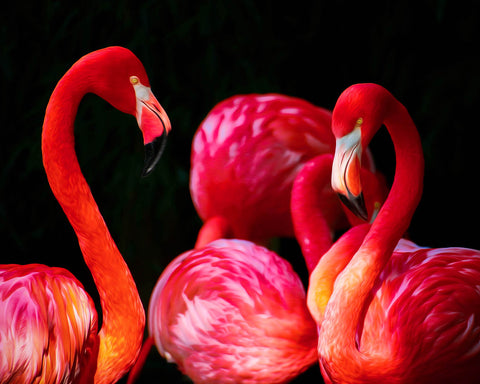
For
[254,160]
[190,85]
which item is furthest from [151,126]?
[190,85]

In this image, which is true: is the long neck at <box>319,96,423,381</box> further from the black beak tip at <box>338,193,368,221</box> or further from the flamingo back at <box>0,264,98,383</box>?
the flamingo back at <box>0,264,98,383</box>

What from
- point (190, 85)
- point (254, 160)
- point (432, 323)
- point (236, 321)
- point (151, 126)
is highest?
point (151, 126)

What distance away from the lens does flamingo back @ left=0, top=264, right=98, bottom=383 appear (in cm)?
156

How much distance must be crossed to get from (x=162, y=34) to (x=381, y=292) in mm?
1293

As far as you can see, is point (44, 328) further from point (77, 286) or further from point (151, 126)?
point (151, 126)

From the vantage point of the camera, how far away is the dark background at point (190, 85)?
249 cm

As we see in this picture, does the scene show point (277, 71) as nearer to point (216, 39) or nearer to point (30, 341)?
point (216, 39)

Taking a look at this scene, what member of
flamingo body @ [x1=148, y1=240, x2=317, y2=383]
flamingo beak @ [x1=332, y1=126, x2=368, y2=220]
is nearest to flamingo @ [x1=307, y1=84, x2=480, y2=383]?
flamingo beak @ [x1=332, y1=126, x2=368, y2=220]

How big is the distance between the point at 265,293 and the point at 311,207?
33 cm

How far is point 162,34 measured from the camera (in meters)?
2.62

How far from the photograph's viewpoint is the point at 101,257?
1834mm

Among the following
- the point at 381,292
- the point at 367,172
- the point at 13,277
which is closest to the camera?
the point at 13,277

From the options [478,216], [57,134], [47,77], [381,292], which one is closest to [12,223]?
[47,77]

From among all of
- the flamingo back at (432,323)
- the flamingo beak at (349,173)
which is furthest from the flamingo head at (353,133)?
the flamingo back at (432,323)
